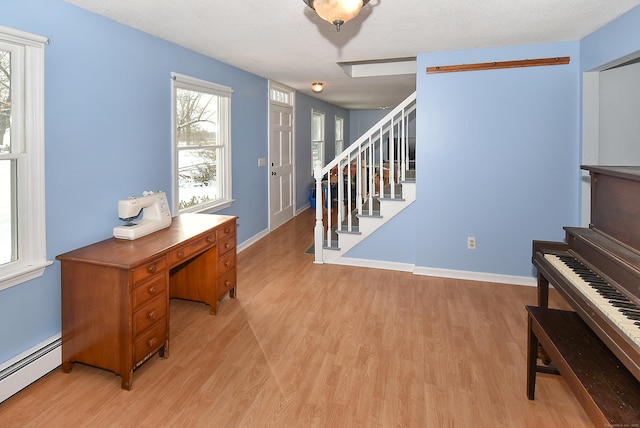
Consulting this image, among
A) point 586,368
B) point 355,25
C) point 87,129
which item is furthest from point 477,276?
point 87,129

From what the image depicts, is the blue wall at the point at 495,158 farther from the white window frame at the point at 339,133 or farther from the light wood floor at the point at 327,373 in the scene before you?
the white window frame at the point at 339,133

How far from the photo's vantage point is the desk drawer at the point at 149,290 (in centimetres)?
219

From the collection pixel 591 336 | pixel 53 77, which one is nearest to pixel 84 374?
pixel 53 77

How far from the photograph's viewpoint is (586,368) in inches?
63.6

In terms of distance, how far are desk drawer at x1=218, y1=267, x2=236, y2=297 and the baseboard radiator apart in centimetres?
110

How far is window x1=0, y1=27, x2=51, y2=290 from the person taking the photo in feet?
7.05

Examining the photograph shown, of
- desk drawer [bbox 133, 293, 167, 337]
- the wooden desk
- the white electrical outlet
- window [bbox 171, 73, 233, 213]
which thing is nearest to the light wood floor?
the wooden desk

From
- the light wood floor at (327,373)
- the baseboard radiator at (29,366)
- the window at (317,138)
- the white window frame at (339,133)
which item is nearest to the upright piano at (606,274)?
the light wood floor at (327,373)

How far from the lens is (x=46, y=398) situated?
6.94ft

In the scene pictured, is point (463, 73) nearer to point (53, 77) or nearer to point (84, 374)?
point (53, 77)

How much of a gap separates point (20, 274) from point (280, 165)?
4.41 metres

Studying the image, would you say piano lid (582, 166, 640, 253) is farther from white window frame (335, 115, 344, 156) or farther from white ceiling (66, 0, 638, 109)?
white window frame (335, 115, 344, 156)

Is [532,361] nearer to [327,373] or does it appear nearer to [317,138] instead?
[327,373]

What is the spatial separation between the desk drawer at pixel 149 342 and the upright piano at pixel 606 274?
2084 millimetres
